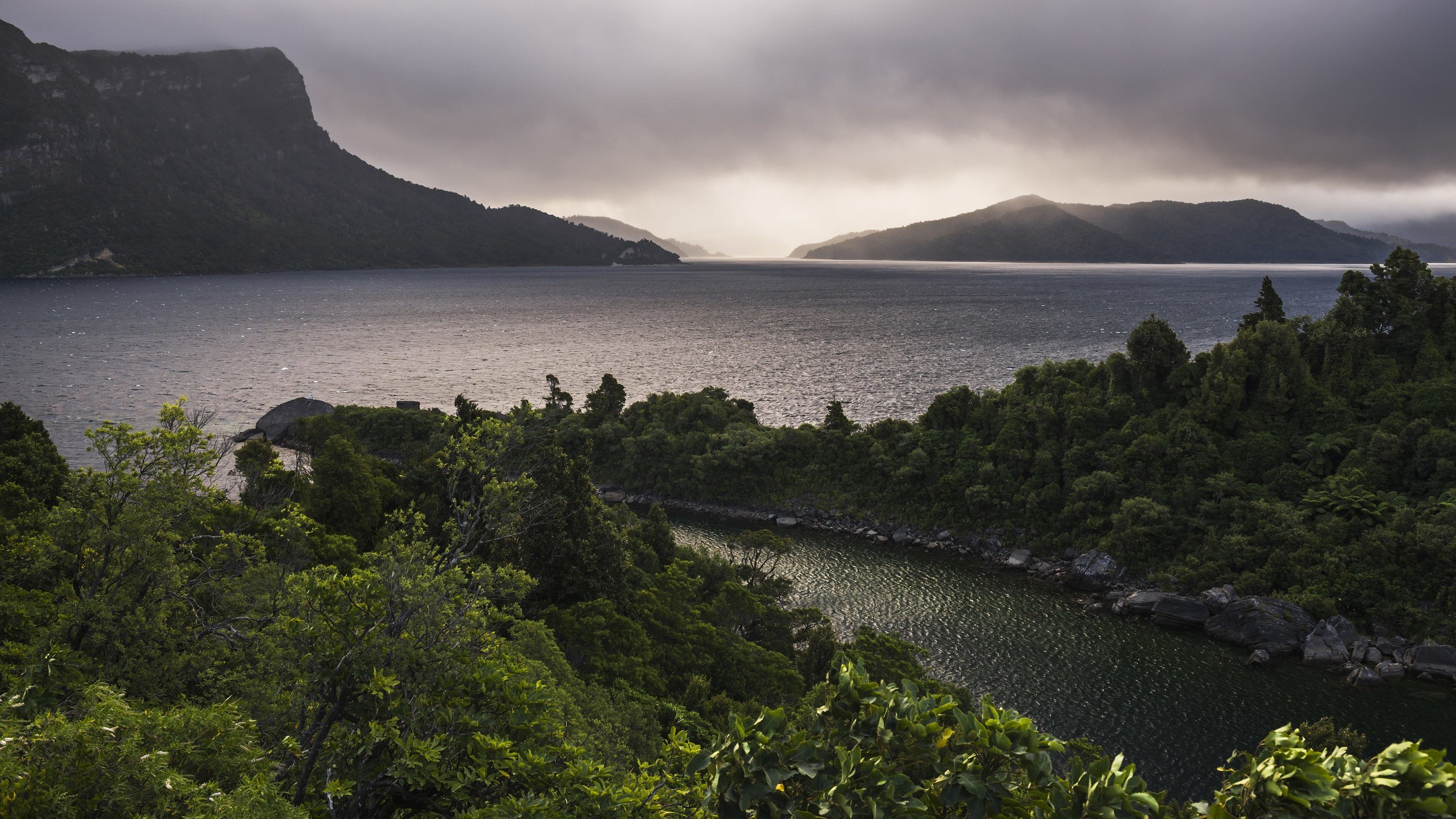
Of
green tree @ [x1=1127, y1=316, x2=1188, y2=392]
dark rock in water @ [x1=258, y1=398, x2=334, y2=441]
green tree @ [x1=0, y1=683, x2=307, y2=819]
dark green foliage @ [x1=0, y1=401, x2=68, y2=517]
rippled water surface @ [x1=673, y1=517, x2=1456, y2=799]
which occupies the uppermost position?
green tree @ [x1=1127, y1=316, x2=1188, y2=392]

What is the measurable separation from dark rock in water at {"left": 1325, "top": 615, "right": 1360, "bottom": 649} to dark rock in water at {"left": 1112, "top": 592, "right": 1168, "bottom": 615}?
9.15m

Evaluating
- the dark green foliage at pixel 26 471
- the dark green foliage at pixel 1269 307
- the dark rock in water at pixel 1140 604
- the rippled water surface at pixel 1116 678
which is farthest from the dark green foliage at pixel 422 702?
the dark green foliage at pixel 1269 307

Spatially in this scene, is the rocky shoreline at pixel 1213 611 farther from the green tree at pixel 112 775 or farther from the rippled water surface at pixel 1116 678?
the green tree at pixel 112 775

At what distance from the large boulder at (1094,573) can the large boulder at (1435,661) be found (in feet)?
54.7

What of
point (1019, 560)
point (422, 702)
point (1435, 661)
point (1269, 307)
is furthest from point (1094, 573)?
point (422, 702)

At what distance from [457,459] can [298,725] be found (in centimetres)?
678

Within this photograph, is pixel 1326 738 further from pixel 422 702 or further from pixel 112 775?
pixel 112 775

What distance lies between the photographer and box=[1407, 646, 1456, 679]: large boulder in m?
40.9

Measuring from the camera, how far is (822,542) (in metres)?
64.4

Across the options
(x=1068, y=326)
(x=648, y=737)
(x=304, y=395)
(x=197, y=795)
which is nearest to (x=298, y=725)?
(x=197, y=795)

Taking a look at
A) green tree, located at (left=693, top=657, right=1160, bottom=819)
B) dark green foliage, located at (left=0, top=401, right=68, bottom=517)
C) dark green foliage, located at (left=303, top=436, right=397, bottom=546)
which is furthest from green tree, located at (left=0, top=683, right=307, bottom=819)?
dark green foliage, located at (left=303, top=436, right=397, bottom=546)

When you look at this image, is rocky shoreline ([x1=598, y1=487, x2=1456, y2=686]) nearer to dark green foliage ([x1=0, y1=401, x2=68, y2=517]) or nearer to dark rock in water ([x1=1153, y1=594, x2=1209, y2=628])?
dark rock in water ([x1=1153, y1=594, x2=1209, y2=628])

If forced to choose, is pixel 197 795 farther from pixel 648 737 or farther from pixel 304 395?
pixel 304 395

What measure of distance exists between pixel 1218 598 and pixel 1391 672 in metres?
9.13
